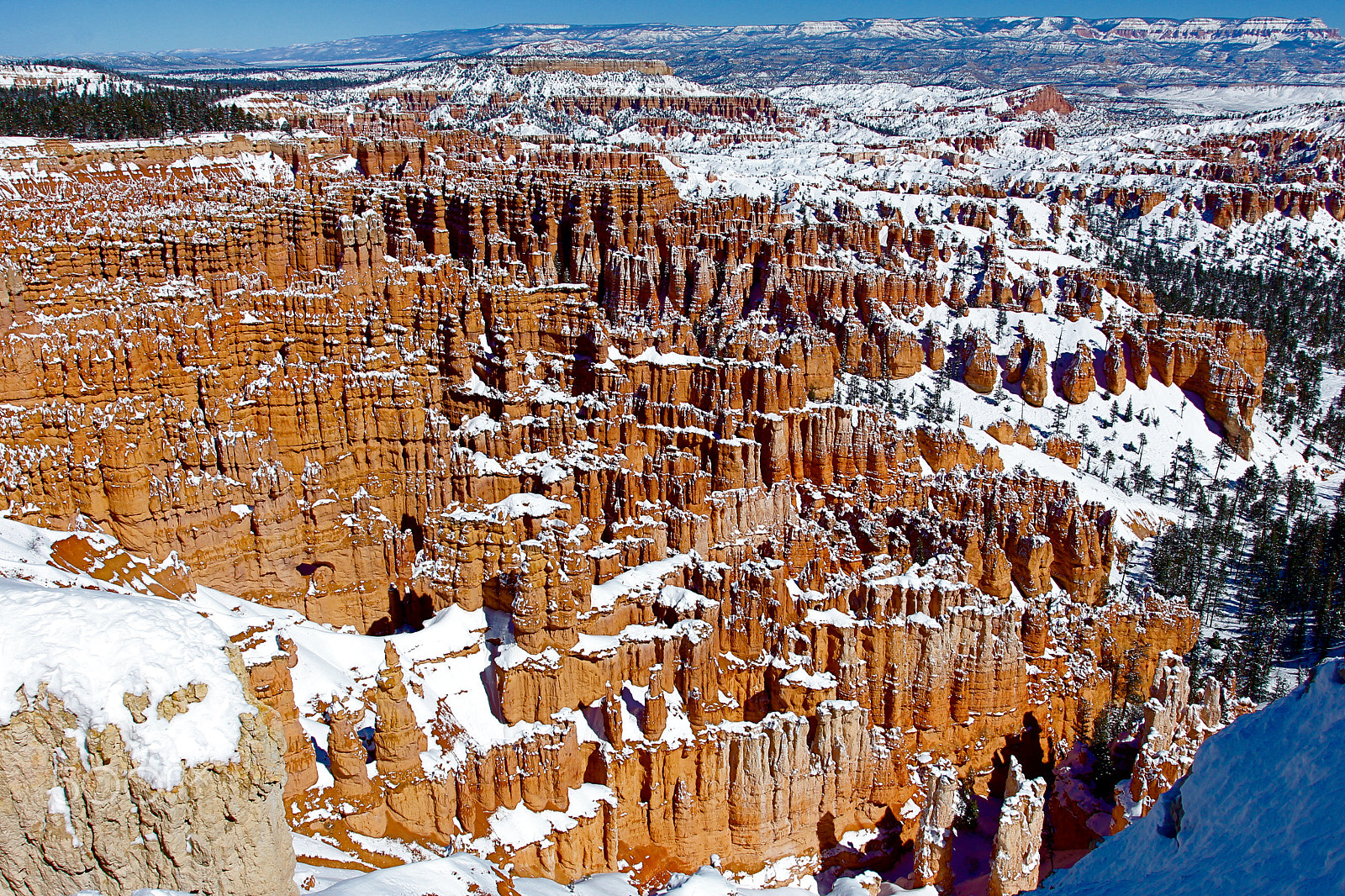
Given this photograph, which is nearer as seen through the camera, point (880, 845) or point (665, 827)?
point (665, 827)

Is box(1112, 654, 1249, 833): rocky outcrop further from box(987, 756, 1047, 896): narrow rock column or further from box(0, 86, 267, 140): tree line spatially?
box(0, 86, 267, 140): tree line

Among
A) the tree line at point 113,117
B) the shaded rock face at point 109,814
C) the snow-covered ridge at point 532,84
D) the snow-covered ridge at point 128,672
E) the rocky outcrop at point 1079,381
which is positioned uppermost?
the snow-covered ridge at point 532,84

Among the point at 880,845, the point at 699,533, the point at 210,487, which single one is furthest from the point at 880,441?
the point at 210,487

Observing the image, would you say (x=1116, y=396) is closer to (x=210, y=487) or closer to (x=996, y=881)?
(x=996, y=881)

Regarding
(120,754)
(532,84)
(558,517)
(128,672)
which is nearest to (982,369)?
(558,517)

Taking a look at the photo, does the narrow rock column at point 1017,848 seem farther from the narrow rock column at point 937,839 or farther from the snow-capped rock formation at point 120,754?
the snow-capped rock formation at point 120,754

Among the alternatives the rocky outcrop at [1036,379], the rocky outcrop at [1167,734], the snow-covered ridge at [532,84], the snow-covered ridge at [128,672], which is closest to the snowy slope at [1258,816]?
the snow-covered ridge at [128,672]
